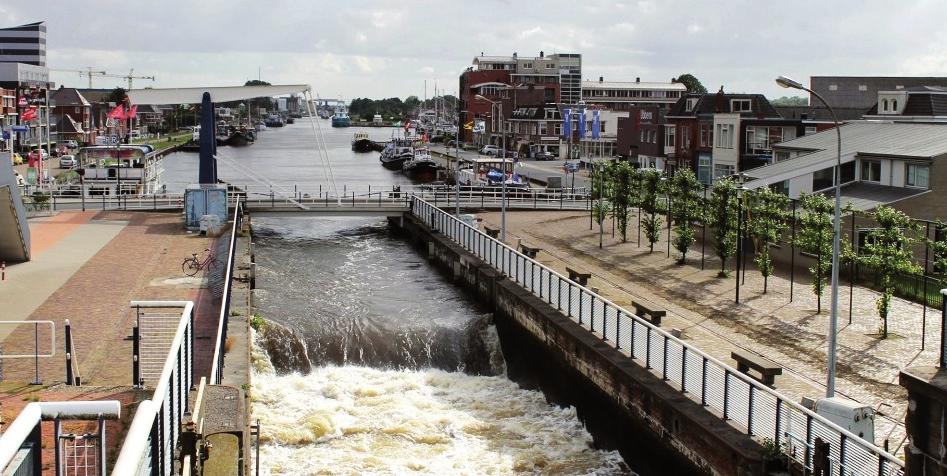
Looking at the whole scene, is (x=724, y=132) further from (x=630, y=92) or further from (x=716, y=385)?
(x=630, y=92)

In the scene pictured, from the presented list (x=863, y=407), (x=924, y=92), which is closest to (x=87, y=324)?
(x=863, y=407)

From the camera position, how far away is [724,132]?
68438 mm

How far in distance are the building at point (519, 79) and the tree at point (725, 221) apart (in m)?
107

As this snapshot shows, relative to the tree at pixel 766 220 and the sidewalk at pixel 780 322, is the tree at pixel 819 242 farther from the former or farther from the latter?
the tree at pixel 766 220

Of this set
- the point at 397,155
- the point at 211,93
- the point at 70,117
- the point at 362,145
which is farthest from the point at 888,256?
the point at 362,145

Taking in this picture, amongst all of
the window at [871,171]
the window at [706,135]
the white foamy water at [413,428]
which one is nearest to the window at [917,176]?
the window at [871,171]

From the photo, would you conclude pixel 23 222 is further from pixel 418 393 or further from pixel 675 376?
pixel 675 376

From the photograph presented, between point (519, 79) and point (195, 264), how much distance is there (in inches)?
4908

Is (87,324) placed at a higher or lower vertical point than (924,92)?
lower

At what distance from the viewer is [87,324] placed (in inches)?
1036

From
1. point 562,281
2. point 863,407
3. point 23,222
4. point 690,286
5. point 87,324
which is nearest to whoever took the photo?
point 863,407

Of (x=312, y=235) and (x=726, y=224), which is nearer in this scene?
(x=726, y=224)

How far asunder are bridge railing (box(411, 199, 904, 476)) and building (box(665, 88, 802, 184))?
115ft

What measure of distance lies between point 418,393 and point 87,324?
27.4 ft
